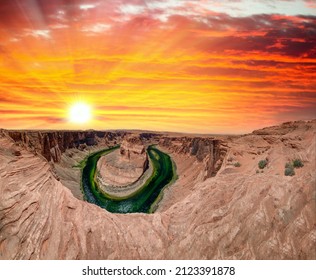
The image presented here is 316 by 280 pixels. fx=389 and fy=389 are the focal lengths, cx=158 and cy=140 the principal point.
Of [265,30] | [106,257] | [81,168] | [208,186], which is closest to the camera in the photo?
[106,257]

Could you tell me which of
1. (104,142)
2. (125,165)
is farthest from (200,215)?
(104,142)

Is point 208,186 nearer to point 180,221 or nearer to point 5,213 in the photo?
point 180,221

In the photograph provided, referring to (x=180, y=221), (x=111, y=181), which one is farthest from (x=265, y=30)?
(x=111, y=181)

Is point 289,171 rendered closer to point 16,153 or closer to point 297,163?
point 297,163

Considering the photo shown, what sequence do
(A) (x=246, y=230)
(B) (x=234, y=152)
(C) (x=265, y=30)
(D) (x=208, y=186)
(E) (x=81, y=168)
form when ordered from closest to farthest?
(A) (x=246, y=230) < (C) (x=265, y=30) < (D) (x=208, y=186) < (B) (x=234, y=152) < (E) (x=81, y=168)

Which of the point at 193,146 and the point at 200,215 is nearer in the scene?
the point at 200,215
